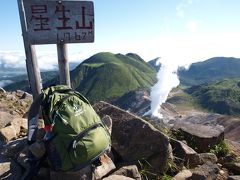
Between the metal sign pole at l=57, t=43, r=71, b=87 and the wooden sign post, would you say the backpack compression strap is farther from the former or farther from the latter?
the metal sign pole at l=57, t=43, r=71, b=87

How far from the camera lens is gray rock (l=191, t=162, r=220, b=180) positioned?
8562mm

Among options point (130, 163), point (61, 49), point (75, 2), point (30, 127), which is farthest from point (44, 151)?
point (75, 2)

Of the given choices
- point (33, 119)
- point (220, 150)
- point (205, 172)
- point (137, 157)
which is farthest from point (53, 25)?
point (220, 150)

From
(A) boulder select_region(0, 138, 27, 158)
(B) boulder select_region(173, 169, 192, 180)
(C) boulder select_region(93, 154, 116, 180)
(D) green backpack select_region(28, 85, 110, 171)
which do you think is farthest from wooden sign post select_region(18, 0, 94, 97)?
(B) boulder select_region(173, 169, 192, 180)

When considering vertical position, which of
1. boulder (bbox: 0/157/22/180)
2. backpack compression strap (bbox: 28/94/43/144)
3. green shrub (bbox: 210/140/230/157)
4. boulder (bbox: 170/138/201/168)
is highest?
backpack compression strap (bbox: 28/94/43/144)

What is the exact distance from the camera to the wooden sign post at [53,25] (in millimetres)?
8773

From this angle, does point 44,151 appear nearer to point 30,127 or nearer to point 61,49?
point 30,127

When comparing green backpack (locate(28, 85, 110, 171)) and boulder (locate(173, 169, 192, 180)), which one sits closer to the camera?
green backpack (locate(28, 85, 110, 171))

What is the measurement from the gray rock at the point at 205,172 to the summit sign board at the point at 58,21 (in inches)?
186

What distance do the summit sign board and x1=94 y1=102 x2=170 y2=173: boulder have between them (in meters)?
2.77

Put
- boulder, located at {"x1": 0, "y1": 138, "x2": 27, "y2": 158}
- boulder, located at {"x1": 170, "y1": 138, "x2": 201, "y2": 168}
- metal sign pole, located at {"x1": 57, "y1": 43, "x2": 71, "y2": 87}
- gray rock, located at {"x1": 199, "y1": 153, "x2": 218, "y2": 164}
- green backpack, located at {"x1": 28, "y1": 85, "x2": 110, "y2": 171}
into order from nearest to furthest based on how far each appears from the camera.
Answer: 1. green backpack, located at {"x1": 28, "y1": 85, "x2": 110, "y2": 171}
2. boulder, located at {"x1": 0, "y1": 138, "x2": 27, "y2": 158}
3. metal sign pole, located at {"x1": 57, "y1": 43, "x2": 71, "y2": 87}
4. boulder, located at {"x1": 170, "y1": 138, "x2": 201, "y2": 168}
5. gray rock, located at {"x1": 199, "y1": 153, "x2": 218, "y2": 164}

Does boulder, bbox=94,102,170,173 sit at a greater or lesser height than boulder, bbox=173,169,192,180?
greater

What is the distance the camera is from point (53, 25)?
9.01 meters

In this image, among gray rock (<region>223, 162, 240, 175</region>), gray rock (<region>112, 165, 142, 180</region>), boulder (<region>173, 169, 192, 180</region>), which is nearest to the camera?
gray rock (<region>112, 165, 142, 180</region>)
